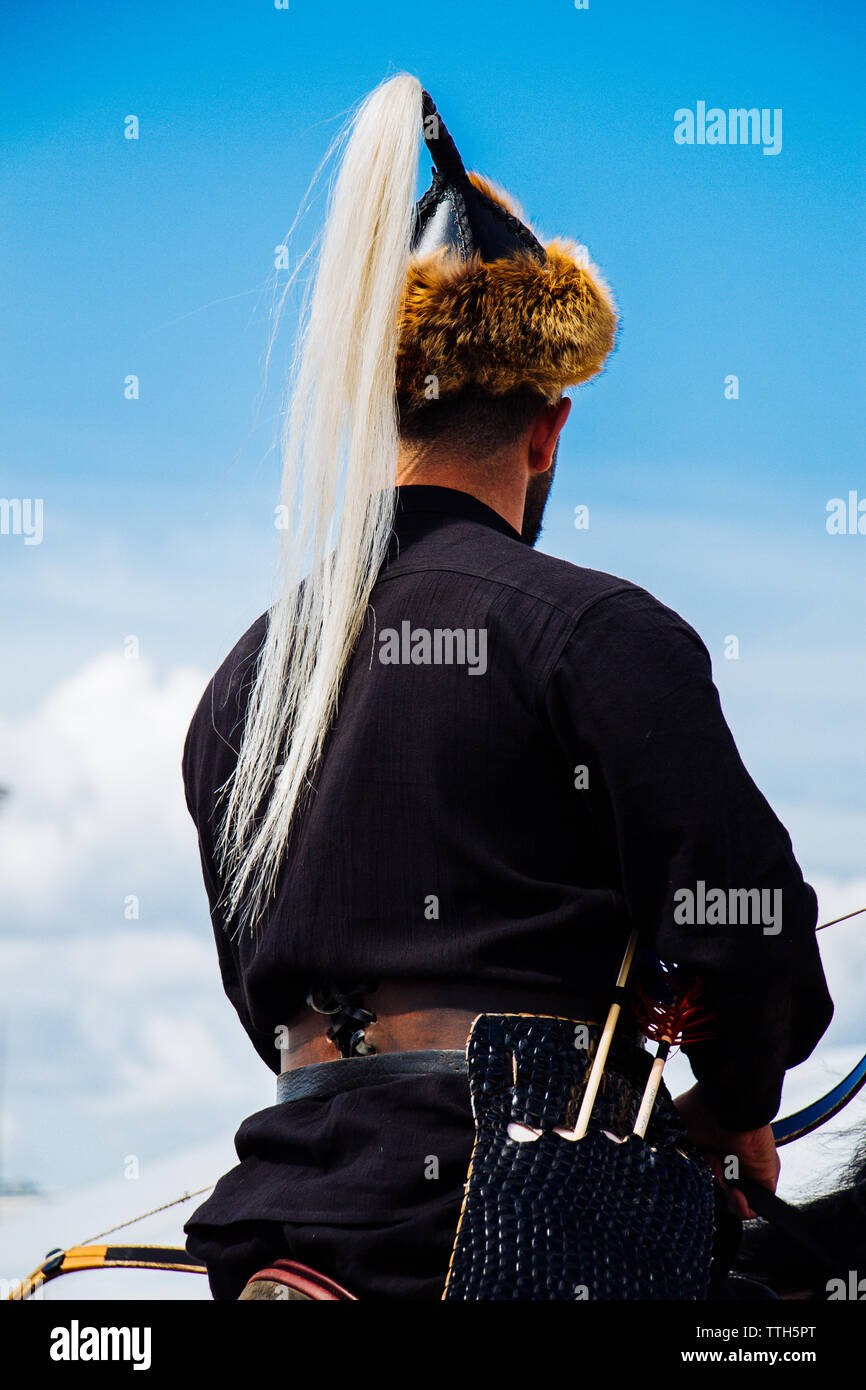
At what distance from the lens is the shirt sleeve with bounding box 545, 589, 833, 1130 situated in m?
1.78

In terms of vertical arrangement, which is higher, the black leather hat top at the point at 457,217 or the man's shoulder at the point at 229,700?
the black leather hat top at the point at 457,217

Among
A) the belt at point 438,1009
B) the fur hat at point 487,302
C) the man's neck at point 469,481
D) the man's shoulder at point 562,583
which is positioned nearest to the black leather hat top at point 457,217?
the fur hat at point 487,302

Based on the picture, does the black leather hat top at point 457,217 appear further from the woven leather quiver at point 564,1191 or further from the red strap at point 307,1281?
the red strap at point 307,1281

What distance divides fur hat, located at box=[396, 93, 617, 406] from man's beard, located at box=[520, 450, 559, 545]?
0.45ft

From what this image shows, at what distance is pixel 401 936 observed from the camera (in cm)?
183

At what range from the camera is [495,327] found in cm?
225

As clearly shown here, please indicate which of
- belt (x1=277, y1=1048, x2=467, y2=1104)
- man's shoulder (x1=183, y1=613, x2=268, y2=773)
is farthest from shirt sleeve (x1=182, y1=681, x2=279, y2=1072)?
belt (x1=277, y1=1048, x2=467, y2=1104)

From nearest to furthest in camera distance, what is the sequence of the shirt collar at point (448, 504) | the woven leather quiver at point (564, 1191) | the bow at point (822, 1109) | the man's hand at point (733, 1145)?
1. the woven leather quiver at point (564, 1191)
2. the man's hand at point (733, 1145)
3. the shirt collar at point (448, 504)
4. the bow at point (822, 1109)

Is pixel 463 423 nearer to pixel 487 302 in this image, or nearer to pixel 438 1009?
pixel 487 302

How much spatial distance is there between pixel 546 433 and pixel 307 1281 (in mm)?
1334

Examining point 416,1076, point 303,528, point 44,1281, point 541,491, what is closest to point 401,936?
point 416,1076

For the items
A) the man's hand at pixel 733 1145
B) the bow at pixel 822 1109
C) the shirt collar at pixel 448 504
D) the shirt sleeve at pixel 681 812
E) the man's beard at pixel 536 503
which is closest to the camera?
the shirt sleeve at pixel 681 812

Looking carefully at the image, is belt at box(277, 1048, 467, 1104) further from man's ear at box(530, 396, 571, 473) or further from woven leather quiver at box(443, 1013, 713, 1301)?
man's ear at box(530, 396, 571, 473)

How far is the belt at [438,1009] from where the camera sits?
1.80 metres
